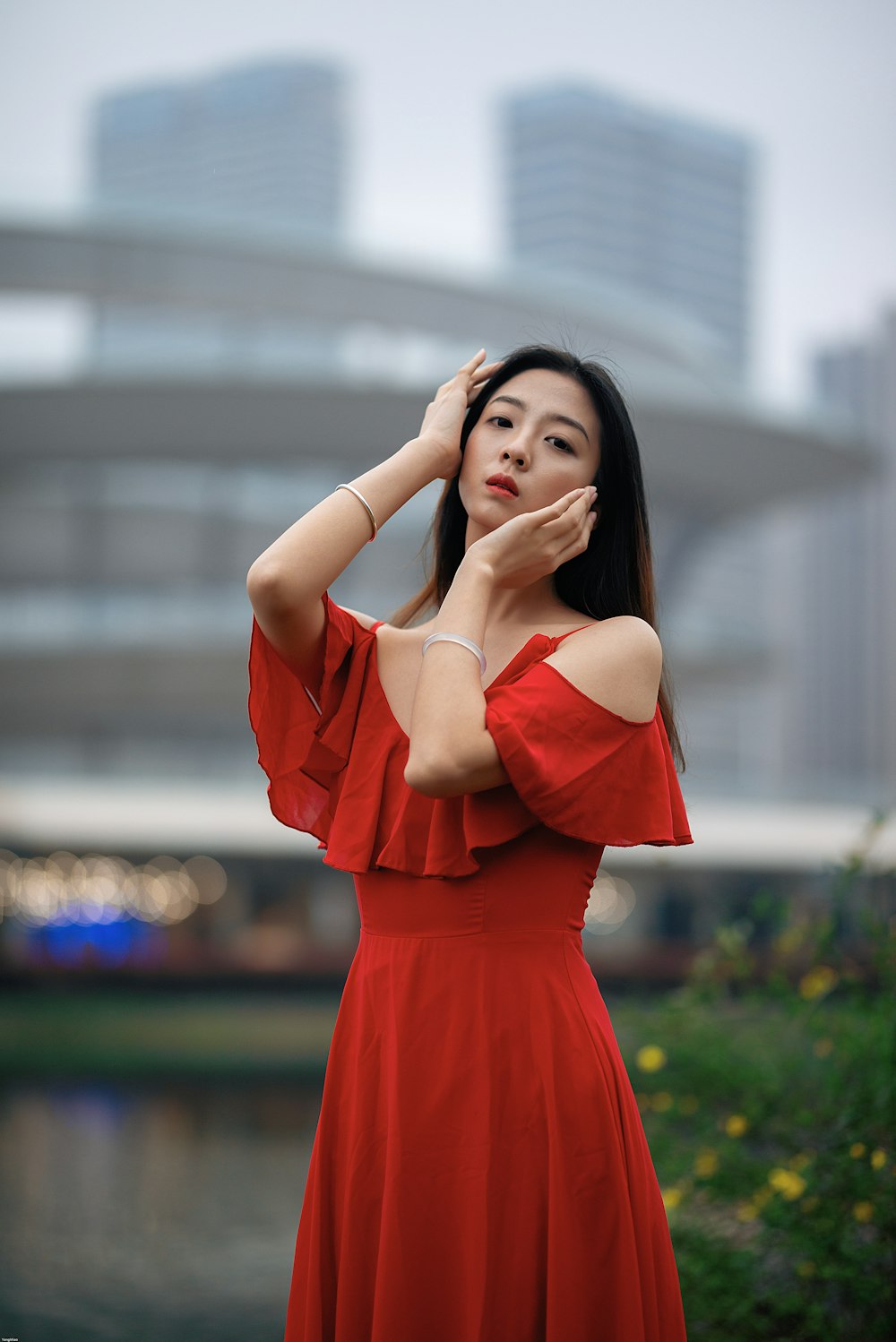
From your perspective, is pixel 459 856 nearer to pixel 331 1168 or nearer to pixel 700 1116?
pixel 331 1168

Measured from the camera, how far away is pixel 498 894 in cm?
189

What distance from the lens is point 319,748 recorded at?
2043 mm

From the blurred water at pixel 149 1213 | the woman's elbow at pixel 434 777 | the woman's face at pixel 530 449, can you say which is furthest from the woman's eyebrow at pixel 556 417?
the blurred water at pixel 149 1213

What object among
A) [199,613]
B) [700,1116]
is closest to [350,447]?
[199,613]

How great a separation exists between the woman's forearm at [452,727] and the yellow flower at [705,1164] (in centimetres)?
289

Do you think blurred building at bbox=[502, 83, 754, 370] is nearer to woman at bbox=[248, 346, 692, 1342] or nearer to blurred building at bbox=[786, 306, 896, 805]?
blurred building at bbox=[786, 306, 896, 805]

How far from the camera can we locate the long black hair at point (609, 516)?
202 centimetres

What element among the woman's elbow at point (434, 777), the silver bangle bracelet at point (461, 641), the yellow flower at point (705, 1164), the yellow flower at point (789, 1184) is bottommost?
the yellow flower at point (705, 1164)

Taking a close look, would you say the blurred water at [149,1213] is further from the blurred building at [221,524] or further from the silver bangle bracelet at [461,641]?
the blurred building at [221,524]

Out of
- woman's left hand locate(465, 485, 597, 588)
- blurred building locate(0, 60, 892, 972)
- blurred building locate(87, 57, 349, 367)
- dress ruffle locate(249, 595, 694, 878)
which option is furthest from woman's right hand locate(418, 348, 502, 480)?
blurred building locate(87, 57, 349, 367)

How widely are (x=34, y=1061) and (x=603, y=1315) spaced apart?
12.6 metres

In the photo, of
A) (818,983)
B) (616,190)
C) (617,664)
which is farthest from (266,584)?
(616,190)

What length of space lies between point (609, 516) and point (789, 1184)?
2286mm

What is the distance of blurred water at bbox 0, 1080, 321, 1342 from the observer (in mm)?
5406
